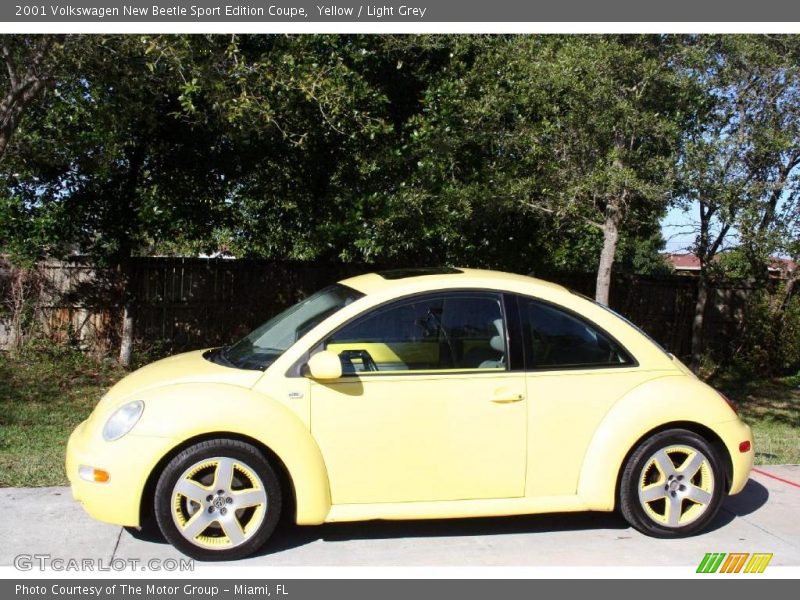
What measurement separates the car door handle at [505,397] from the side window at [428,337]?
169 mm

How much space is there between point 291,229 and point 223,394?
6.87 metres

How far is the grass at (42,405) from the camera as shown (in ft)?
21.0

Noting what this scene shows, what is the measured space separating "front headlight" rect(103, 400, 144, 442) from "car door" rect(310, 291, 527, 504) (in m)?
0.98

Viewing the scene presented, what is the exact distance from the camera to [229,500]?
181 inches

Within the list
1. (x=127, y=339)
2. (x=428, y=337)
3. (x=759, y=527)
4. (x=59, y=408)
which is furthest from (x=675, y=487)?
(x=127, y=339)

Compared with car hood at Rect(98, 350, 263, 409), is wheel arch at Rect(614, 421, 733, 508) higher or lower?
lower

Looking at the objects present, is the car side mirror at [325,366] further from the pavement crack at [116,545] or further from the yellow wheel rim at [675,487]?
the yellow wheel rim at [675,487]

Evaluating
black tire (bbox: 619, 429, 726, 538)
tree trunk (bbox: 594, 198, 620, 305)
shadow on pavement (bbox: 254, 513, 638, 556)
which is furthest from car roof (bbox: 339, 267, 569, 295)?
tree trunk (bbox: 594, 198, 620, 305)

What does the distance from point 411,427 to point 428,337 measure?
0.57 m

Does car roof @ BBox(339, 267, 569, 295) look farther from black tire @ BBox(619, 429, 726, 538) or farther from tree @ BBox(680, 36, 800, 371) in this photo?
tree @ BBox(680, 36, 800, 371)

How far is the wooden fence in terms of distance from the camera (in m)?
11.4

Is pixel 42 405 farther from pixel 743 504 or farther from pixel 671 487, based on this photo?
pixel 743 504

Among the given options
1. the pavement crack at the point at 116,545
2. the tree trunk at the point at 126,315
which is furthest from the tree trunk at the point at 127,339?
the pavement crack at the point at 116,545

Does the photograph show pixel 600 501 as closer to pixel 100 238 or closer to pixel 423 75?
pixel 423 75
